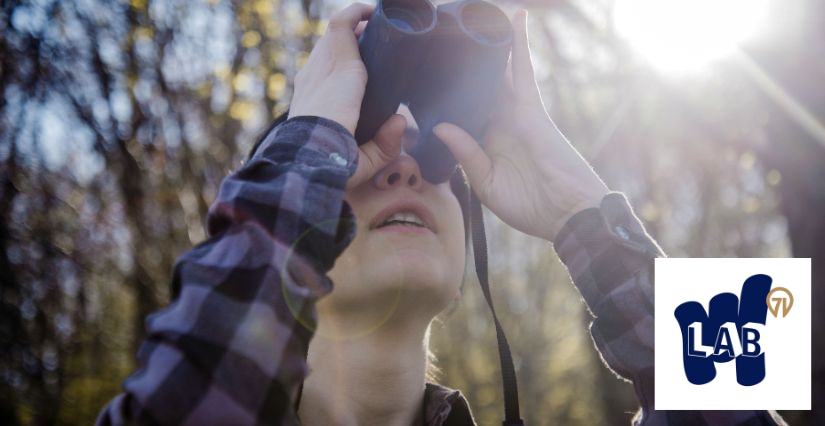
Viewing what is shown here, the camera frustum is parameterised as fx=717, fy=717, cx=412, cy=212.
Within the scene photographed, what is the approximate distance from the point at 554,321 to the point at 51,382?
12468mm

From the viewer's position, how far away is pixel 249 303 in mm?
1095

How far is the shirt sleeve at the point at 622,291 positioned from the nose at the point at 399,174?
367 mm

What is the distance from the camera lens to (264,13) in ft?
16.9

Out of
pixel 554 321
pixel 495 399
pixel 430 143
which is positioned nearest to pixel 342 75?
pixel 430 143

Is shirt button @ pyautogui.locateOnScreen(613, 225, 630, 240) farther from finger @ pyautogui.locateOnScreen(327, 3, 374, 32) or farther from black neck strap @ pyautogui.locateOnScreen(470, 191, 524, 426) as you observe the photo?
finger @ pyautogui.locateOnScreen(327, 3, 374, 32)

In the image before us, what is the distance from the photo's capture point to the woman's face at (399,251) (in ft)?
5.03

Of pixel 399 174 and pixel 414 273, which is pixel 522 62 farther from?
pixel 414 273

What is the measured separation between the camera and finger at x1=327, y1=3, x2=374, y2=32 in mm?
1543

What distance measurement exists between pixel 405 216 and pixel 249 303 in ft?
Result: 1.98

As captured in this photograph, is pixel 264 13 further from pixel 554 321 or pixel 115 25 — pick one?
pixel 554 321

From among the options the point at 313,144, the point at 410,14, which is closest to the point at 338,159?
the point at 313,144

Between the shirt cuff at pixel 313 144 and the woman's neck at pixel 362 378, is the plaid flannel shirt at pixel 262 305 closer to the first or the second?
the shirt cuff at pixel 313 144

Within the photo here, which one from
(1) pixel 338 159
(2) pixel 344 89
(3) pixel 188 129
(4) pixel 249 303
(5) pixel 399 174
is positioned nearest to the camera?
(4) pixel 249 303

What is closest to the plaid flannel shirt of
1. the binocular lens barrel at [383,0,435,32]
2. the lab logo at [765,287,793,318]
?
the binocular lens barrel at [383,0,435,32]
